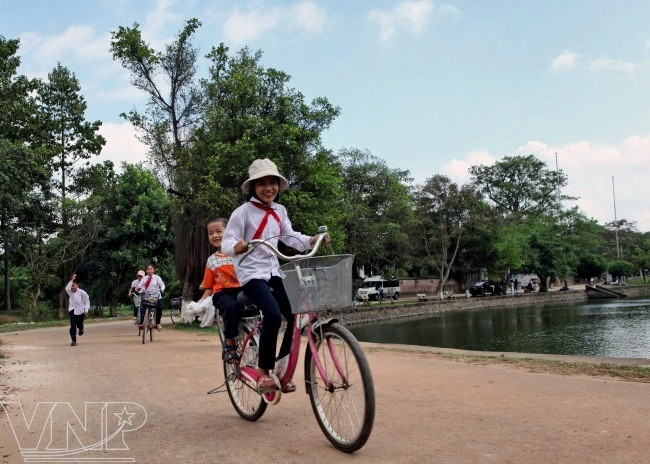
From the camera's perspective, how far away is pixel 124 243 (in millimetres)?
28406

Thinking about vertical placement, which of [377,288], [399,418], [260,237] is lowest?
[399,418]

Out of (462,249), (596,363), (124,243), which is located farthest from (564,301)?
(596,363)

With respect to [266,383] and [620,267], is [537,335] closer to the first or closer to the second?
[266,383]

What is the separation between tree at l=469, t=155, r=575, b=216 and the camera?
214ft

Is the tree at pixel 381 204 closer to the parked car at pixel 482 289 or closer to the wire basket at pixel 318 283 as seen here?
the parked car at pixel 482 289

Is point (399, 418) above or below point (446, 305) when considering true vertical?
above

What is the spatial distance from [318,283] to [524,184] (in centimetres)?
6753

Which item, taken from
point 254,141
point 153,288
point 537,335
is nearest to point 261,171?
point 153,288

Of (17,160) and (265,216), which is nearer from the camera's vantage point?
(265,216)

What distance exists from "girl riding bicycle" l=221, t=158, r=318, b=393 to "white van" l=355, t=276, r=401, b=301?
38.6 meters

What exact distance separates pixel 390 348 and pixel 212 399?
599 centimetres

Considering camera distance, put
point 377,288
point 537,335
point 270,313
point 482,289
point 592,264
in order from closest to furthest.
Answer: point 270,313
point 537,335
point 377,288
point 482,289
point 592,264

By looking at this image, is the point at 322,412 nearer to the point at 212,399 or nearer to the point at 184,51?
the point at 212,399

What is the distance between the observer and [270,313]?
3635 mm
